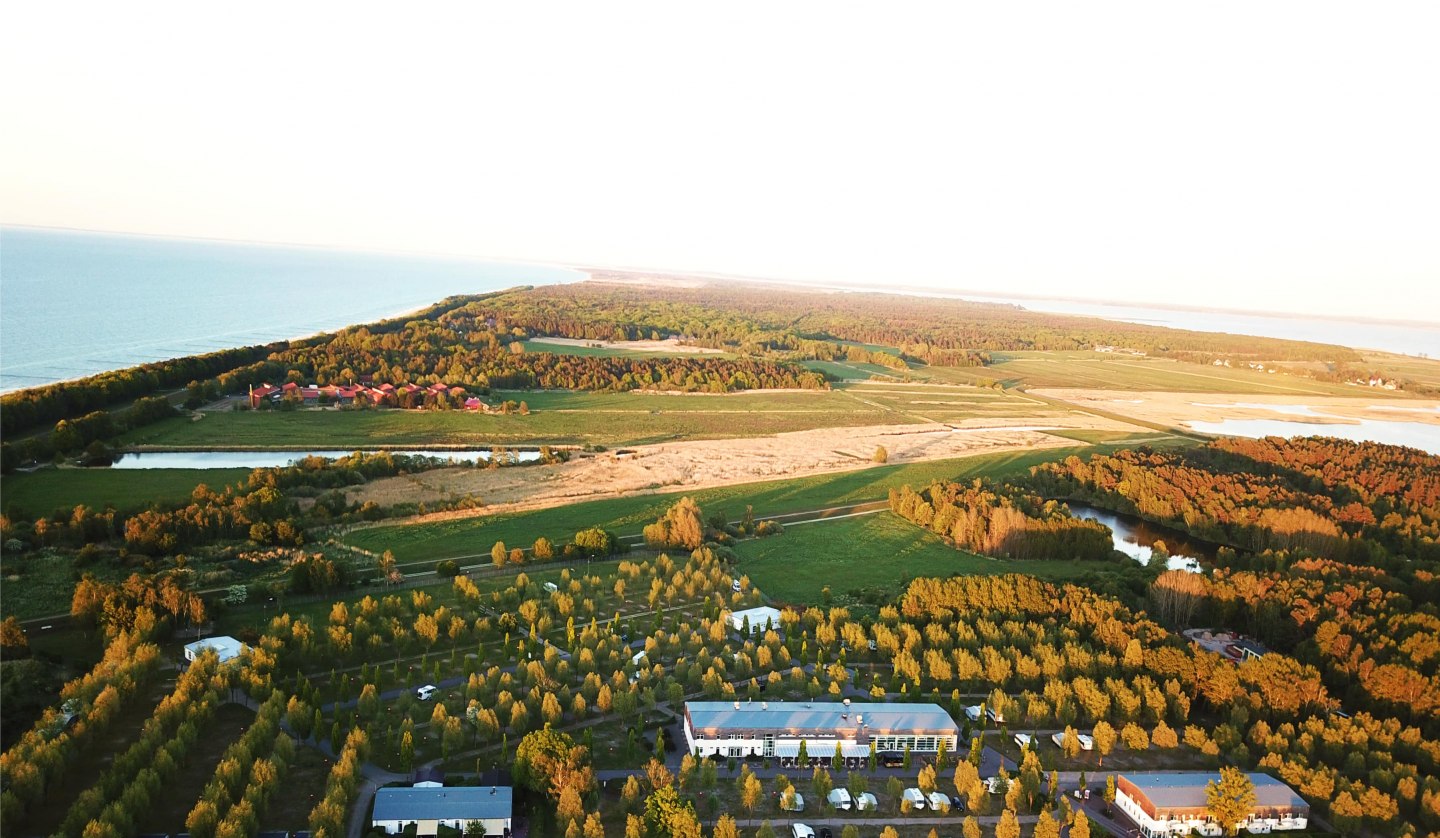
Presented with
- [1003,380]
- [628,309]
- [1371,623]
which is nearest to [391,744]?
[1371,623]

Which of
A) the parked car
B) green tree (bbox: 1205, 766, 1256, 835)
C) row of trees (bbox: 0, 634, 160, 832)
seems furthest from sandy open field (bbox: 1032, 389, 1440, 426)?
row of trees (bbox: 0, 634, 160, 832)

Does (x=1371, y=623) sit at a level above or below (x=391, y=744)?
above

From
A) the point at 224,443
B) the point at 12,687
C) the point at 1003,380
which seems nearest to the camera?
the point at 12,687

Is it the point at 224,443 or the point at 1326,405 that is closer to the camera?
the point at 224,443

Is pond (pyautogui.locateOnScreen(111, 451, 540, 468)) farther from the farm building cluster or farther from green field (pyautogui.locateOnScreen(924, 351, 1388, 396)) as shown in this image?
green field (pyautogui.locateOnScreen(924, 351, 1388, 396))

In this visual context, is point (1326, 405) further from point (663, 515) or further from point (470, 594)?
point (470, 594)

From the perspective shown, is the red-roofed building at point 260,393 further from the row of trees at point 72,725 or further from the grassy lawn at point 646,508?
the row of trees at point 72,725
